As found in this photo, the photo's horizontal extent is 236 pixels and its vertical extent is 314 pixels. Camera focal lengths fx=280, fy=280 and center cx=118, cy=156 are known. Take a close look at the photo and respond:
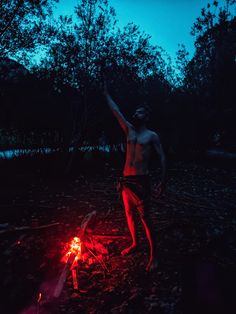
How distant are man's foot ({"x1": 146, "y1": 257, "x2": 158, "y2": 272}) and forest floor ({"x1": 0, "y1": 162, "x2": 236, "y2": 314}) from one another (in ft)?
0.37

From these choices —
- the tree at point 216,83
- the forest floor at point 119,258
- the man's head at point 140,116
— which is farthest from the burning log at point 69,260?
the tree at point 216,83

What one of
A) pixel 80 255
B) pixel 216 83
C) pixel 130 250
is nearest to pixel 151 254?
pixel 130 250

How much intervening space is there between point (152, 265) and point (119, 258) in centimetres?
79

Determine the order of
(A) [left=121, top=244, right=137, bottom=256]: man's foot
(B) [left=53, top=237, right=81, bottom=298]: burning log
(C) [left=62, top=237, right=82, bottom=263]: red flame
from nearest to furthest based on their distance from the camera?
1. (B) [left=53, top=237, right=81, bottom=298]: burning log
2. (C) [left=62, top=237, right=82, bottom=263]: red flame
3. (A) [left=121, top=244, right=137, bottom=256]: man's foot

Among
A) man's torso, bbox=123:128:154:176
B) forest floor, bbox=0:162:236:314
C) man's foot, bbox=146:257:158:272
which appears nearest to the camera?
forest floor, bbox=0:162:236:314

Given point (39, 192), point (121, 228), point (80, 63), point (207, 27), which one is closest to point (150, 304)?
point (121, 228)

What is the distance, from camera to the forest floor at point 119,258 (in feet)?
13.8

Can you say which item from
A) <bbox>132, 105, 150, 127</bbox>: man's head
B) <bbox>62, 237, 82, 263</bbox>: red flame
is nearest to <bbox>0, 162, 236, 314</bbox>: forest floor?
<bbox>62, 237, 82, 263</bbox>: red flame

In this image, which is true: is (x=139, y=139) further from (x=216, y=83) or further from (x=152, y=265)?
(x=216, y=83)

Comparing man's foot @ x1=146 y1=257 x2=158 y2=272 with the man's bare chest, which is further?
the man's bare chest

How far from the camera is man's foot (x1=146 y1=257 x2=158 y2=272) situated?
5.03 meters

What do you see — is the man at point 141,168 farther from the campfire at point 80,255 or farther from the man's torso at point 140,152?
the campfire at point 80,255

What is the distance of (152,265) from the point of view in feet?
16.6

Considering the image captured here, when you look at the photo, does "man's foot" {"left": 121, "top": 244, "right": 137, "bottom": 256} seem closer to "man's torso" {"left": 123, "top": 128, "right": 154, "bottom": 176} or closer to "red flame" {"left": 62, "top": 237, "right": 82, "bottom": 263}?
"red flame" {"left": 62, "top": 237, "right": 82, "bottom": 263}
